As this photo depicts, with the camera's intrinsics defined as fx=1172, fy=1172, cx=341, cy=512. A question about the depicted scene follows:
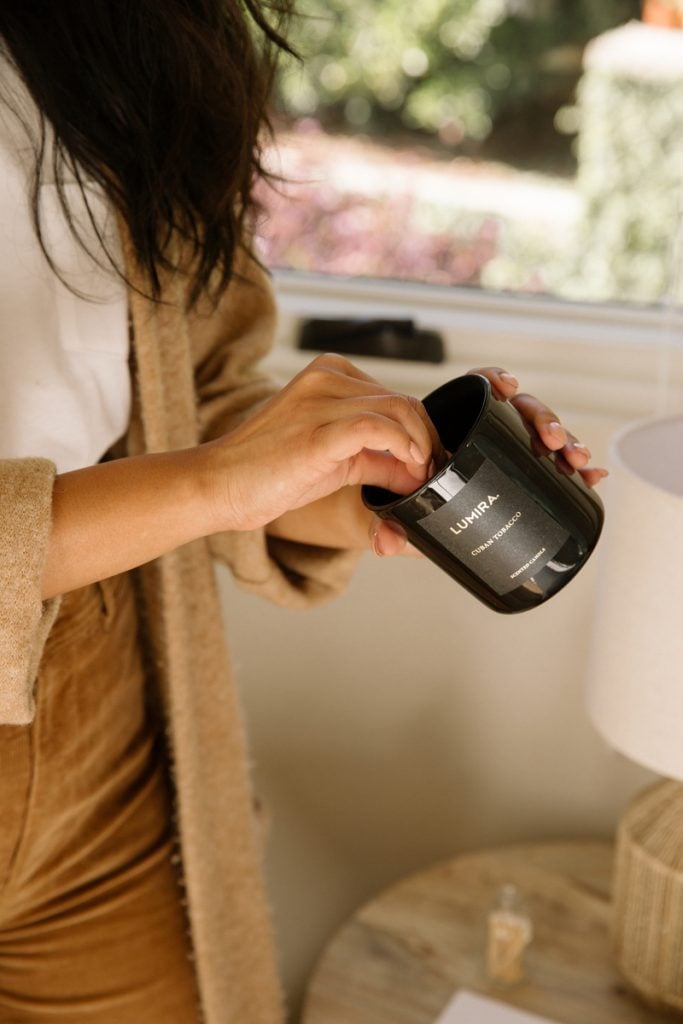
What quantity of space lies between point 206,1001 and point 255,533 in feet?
1.32

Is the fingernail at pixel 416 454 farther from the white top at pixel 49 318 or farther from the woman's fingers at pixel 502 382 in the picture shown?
the white top at pixel 49 318

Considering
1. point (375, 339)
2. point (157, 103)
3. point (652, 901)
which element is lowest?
point (652, 901)

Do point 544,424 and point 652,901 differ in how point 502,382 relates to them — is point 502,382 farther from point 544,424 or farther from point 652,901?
point 652,901

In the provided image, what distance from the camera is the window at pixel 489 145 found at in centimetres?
132

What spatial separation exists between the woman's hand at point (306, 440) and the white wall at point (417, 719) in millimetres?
657

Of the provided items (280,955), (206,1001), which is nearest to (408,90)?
(206,1001)

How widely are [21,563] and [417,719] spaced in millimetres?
882

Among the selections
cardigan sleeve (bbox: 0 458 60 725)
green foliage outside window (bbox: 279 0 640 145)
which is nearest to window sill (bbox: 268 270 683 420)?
green foliage outside window (bbox: 279 0 640 145)

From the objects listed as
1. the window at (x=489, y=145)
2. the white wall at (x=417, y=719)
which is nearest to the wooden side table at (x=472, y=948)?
the white wall at (x=417, y=719)

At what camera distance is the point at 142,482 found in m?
0.67

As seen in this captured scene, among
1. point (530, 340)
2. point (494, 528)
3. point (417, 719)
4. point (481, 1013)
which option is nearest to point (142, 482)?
point (494, 528)

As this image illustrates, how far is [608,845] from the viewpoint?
1.30 metres

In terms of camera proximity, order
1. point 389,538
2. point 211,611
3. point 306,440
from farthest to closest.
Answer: point 211,611, point 389,538, point 306,440

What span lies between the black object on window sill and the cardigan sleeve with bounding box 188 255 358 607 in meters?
0.40
